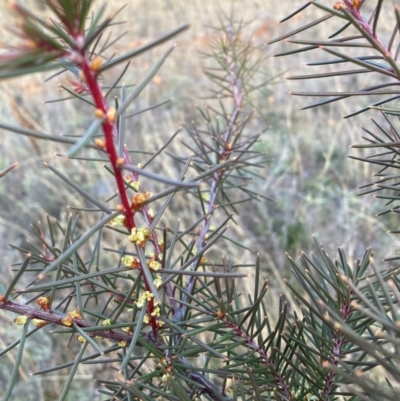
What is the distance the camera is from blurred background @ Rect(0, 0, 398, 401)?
1776 millimetres

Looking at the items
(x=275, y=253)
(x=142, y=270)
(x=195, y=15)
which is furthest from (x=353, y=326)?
(x=195, y=15)

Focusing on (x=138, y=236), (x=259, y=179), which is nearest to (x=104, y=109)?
(x=138, y=236)

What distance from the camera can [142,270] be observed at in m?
0.32

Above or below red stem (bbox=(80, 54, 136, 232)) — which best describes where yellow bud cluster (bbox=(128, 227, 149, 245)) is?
below

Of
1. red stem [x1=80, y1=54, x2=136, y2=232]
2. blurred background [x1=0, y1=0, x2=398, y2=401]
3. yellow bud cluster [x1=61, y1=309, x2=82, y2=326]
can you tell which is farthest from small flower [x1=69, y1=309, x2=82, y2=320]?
blurred background [x1=0, y1=0, x2=398, y2=401]

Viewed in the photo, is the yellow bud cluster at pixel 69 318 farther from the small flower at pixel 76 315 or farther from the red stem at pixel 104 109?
the red stem at pixel 104 109

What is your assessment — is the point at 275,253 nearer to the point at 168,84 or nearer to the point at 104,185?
the point at 104,185

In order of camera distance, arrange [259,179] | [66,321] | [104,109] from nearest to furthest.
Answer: [104,109], [66,321], [259,179]

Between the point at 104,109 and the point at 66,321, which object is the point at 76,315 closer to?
the point at 66,321

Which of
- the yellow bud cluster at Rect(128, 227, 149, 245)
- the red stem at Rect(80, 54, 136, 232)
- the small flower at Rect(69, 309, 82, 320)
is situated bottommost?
the small flower at Rect(69, 309, 82, 320)

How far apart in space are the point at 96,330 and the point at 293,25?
417 centimetres

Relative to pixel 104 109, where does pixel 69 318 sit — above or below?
below

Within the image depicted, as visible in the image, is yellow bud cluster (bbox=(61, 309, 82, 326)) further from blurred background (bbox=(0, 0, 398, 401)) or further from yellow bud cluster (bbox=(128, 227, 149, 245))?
blurred background (bbox=(0, 0, 398, 401))

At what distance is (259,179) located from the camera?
237 cm
